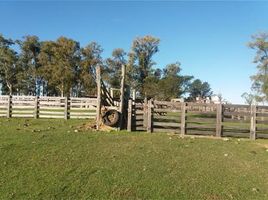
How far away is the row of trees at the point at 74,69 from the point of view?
240ft

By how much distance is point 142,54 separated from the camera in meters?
80.1

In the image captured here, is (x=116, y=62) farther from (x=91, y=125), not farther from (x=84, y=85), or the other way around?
(x=91, y=125)

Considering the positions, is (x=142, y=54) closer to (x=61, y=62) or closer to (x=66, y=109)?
(x=61, y=62)

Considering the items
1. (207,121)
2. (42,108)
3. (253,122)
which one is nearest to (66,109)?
(42,108)

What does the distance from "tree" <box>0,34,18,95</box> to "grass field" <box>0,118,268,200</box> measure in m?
71.4

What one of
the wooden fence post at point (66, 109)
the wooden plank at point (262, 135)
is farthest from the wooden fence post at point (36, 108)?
the wooden plank at point (262, 135)

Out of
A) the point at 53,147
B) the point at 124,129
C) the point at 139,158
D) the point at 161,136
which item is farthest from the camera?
the point at 124,129

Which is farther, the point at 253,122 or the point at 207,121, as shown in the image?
the point at 207,121

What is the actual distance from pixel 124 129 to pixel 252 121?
535 centimetres

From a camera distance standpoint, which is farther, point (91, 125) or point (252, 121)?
point (91, 125)

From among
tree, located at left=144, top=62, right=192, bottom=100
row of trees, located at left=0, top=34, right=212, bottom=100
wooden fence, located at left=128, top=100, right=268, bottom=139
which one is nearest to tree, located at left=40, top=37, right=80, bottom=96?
row of trees, located at left=0, top=34, right=212, bottom=100

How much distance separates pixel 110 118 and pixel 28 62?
70504mm

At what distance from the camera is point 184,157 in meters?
10.8

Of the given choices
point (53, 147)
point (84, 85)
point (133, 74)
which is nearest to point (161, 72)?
point (133, 74)
